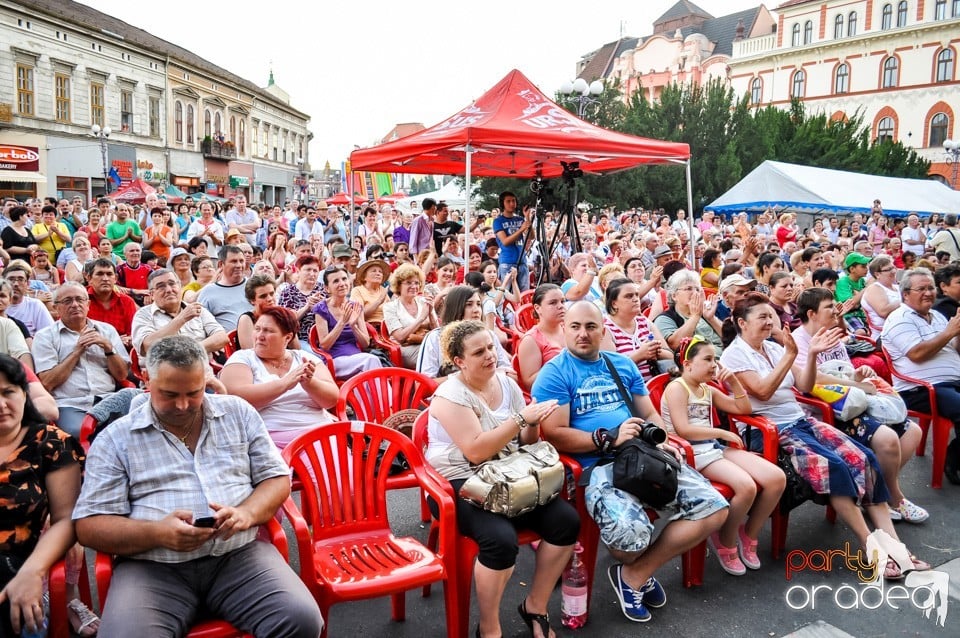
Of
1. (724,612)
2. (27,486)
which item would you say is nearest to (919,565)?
(724,612)

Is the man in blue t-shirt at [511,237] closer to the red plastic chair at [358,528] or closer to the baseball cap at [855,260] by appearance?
the baseball cap at [855,260]

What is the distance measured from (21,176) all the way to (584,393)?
29.6 m

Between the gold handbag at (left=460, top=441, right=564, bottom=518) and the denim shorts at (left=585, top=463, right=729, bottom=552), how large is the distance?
245 millimetres

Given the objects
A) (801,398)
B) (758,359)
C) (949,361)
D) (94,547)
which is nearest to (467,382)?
(94,547)

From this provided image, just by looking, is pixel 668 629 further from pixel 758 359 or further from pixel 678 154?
pixel 678 154

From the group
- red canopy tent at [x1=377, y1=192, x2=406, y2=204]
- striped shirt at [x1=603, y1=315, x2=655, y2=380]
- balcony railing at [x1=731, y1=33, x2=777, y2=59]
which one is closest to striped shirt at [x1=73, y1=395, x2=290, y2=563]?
striped shirt at [x1=603, y1=315, x2=655, y2=380]

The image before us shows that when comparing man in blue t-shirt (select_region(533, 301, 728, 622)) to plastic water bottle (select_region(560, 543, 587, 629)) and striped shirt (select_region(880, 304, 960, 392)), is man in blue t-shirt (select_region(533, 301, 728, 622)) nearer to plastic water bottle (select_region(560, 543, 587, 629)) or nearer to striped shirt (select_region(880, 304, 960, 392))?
plastic water bottle (select_region(560, 543, 587, 629))

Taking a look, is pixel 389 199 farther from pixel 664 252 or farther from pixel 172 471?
pixel 172 471

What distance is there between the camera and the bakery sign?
25.2 metres

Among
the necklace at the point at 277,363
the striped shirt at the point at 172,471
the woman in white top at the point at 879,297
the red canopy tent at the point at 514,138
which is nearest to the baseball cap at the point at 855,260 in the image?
the woman in white top at the point at 879,297

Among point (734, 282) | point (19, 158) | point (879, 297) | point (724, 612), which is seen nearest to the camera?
point (724, 612)

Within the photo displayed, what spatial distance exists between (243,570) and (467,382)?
3.91 ft

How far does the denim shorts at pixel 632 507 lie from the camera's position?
2.82 metres

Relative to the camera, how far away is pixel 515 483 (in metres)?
2.65
